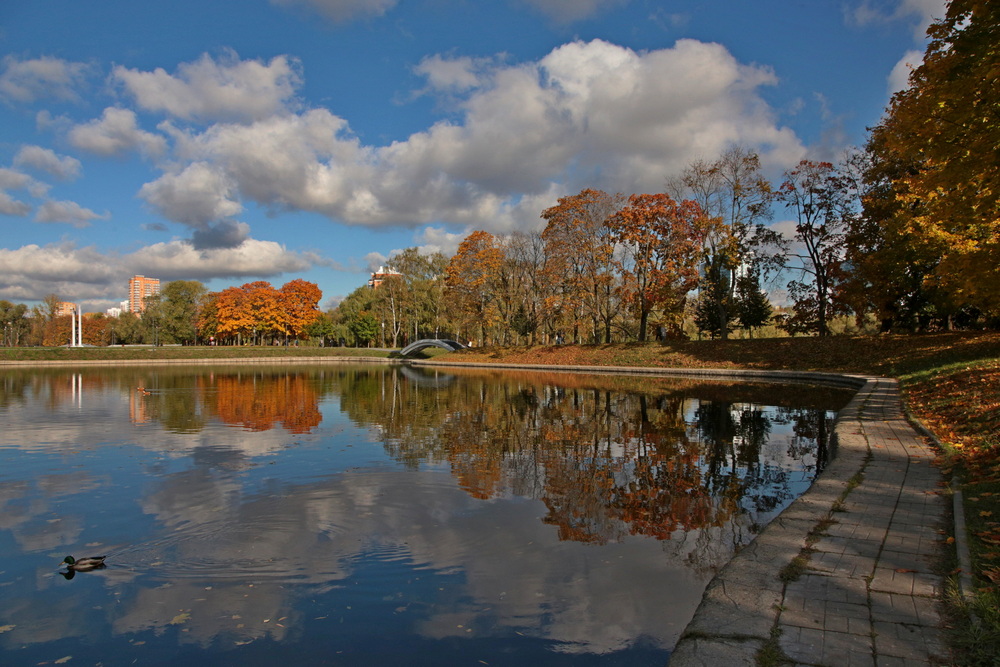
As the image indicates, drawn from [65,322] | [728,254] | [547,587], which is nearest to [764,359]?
[728,254]

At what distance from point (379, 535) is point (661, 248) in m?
32.6

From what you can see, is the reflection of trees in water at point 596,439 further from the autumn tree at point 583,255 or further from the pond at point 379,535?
the autumn tree at point 583,255

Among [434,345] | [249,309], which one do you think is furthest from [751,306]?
[249,309]

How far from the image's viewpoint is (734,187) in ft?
109

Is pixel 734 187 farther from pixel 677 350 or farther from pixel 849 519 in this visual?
pixel 849 519

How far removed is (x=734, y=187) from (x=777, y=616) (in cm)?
3400

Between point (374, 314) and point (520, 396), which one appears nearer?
point (520, 396)

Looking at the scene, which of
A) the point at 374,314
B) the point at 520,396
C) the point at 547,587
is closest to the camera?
the point at 547,587

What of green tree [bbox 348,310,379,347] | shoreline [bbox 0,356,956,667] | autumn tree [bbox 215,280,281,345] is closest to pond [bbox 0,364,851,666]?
shoreline [bbox 0,356,956,667]

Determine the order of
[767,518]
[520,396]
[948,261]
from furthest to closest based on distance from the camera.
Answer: [520,396] → [948,261] → [767,518]

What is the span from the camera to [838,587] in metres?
3.64

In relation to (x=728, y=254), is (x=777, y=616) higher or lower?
lower

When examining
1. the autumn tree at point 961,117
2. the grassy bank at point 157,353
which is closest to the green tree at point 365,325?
the grassy bank at point 157,353

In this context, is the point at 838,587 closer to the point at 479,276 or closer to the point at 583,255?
the point at 583,255
